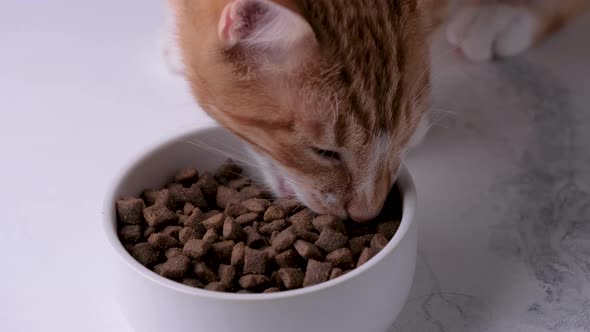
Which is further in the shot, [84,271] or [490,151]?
[490,151]

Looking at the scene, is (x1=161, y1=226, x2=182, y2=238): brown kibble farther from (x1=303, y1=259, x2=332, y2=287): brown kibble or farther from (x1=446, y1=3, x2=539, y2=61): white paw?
(x1=446, y1=3, x2=539, y2=61): white paw

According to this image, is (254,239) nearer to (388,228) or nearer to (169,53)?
(388,228)

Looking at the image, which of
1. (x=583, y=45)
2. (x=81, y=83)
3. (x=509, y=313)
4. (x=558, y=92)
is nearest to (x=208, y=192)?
(x=509, y=313)

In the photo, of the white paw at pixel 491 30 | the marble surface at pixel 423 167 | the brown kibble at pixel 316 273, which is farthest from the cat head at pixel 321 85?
the white paw at pixel 491 30

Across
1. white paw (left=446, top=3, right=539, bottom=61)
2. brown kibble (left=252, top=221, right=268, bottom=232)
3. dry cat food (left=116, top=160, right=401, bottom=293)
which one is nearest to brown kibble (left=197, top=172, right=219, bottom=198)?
dry cat food (left=116, top=160, right=401, bottom=293)

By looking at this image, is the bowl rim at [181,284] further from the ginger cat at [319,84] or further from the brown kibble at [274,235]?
the brown kibble at [274,235]

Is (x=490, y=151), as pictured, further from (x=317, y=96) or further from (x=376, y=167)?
(x=317, y=96)

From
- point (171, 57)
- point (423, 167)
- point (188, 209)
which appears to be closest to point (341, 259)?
point (188, 209)
